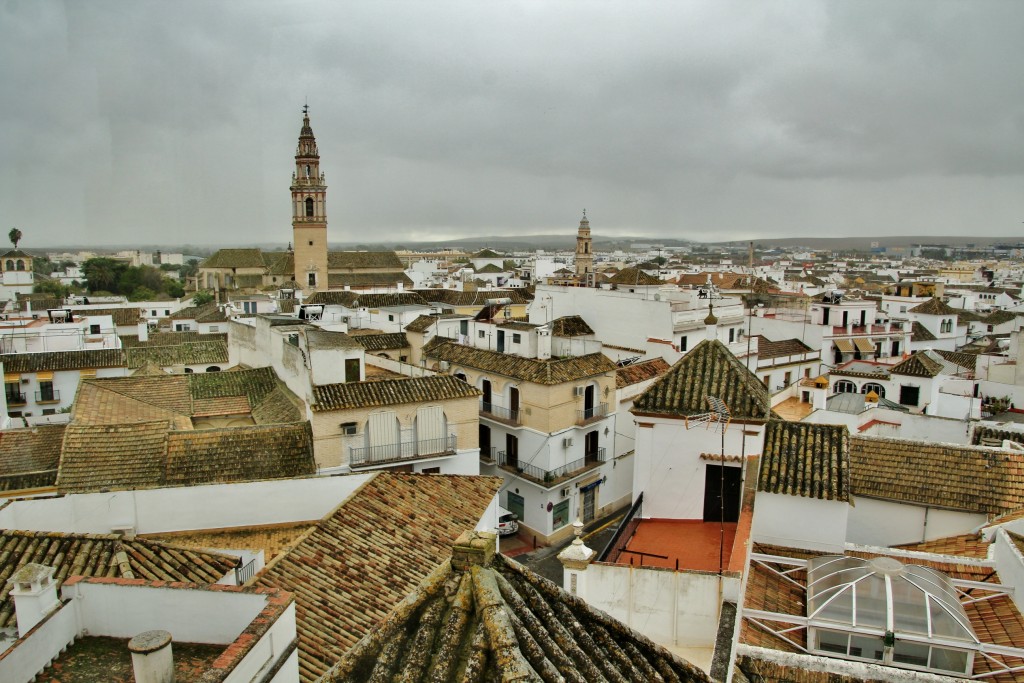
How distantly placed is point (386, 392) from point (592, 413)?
5.68 meters

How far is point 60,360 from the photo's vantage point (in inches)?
789

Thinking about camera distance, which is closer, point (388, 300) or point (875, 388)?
point (875, 388)

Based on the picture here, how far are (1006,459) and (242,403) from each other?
48.9ft

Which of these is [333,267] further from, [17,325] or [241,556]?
[241,556]

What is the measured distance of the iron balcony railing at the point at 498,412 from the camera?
1698cm

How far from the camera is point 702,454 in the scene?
8.91m

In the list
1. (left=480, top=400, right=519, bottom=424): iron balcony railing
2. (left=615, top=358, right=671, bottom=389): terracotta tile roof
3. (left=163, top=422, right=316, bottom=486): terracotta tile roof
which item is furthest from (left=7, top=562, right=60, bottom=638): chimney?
(left=615, top=358, right=671, bottom=389): terracotta tile roof

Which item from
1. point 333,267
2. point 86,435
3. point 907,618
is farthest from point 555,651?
point 333,267

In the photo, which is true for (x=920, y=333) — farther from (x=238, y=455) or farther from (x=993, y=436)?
(x=238, y=455)

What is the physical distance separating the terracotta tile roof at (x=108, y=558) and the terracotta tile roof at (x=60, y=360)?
15.4 metres

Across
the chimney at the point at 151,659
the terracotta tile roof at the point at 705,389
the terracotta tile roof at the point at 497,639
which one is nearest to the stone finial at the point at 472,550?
the terracotta tile roof at the point at 497,639

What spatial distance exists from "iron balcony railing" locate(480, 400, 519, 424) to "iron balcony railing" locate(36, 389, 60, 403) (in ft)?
42.1

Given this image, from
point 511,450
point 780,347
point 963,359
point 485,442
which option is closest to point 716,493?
point 511,450

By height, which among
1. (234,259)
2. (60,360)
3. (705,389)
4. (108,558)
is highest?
(234,259)
